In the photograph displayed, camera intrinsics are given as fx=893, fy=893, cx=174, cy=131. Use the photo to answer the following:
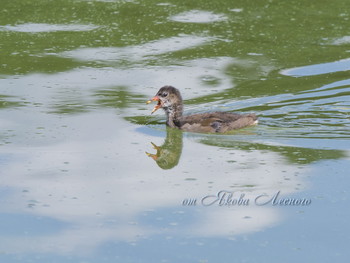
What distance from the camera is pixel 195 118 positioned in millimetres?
9508

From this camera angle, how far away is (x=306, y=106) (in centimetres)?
1011

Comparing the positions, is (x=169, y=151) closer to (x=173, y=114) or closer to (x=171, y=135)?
(x=171, y=135)

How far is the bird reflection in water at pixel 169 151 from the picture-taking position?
8062 millimetres

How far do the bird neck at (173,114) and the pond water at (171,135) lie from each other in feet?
0.45

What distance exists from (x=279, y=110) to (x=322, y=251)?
4.25 meters

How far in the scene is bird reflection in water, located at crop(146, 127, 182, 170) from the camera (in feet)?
26.5

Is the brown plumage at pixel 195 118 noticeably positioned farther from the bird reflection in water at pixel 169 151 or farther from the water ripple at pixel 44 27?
the water ripple at pixel 44 27

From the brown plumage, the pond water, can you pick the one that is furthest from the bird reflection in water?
the brown plumage

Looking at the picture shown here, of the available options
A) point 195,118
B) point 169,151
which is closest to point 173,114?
point 195,118

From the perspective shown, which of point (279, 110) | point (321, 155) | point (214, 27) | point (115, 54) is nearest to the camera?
point (321, 155)

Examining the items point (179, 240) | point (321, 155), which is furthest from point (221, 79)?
point (179, 240)

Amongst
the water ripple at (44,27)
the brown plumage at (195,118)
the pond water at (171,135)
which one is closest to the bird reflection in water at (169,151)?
the pond water at (171,135)

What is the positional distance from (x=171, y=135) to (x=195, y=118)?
33cm

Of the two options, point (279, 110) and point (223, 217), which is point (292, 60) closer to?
point (279, 110)
